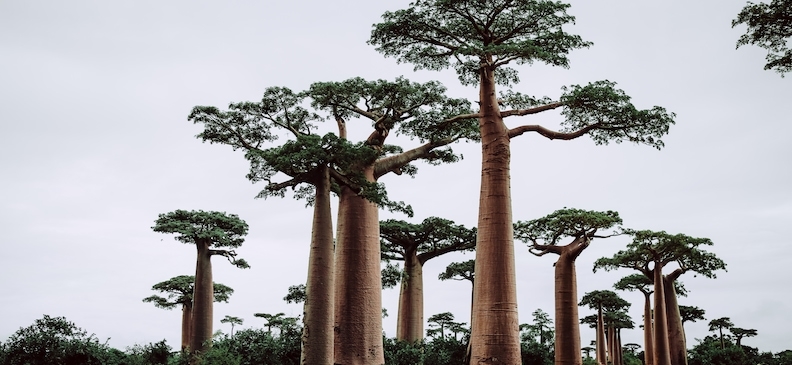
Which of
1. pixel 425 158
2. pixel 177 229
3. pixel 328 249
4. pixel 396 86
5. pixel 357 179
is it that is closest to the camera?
pixel 328 249

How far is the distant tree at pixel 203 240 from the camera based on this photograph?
1917 cm

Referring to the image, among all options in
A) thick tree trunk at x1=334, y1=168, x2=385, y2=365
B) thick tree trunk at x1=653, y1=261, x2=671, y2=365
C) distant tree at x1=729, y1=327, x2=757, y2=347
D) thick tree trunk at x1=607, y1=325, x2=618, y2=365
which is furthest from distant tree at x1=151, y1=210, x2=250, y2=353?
distant tree at x1=729, y1=327, x2=757, y2=347

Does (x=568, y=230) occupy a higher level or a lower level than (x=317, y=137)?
lower

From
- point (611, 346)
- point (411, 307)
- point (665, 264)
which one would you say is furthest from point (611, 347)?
point (411, 307)

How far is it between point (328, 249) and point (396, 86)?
4263mm

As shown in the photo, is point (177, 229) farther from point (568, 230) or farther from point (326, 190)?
point (568, 230)

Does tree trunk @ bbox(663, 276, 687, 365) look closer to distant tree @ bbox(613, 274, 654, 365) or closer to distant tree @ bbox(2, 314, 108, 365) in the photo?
distant tree @ bbox(613, 274, 654, 365)

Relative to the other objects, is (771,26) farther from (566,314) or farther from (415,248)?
(415,248)

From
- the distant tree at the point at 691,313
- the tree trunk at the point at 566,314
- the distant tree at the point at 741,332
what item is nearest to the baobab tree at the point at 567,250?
the tree trunk at the point at 566,314

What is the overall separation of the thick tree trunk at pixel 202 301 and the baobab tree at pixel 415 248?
19.2 ft

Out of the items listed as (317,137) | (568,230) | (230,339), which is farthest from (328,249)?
(568,230)

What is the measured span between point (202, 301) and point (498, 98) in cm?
1250

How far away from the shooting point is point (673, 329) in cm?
2014

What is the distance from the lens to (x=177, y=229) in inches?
749
